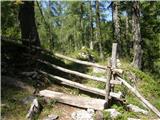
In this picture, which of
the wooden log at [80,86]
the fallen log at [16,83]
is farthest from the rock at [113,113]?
the fallen log at [16,83]

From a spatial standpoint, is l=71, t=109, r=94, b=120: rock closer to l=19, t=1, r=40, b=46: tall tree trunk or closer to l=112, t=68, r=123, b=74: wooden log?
l=112, t=68, r=123, b=74: wooden log

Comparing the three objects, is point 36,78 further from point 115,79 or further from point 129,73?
point 129,73

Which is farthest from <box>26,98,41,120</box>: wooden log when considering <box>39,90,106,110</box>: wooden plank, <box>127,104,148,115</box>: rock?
<box>127,104,148,115</box>: rock

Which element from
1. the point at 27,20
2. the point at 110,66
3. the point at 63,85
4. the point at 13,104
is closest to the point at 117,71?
the point at 110,66

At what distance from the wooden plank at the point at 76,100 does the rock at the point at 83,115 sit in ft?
0.67

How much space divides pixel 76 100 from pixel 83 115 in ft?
2.12

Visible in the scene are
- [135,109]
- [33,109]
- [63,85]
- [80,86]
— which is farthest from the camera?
[63,85]

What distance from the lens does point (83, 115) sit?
30.4ft

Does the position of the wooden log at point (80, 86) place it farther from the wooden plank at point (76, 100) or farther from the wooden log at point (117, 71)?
the wooden log at point (117, 71)

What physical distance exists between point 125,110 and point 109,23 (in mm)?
26993

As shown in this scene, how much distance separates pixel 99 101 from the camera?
31.6 feet

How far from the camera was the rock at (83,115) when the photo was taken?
9172 mm

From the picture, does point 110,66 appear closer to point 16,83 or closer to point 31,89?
point 31,89

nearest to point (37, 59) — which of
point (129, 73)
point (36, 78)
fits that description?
point (36, 78)
